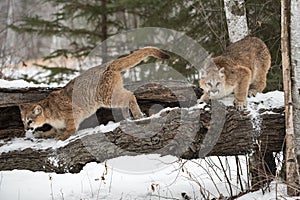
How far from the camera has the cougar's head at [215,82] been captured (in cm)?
621

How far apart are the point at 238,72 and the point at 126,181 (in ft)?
8.25

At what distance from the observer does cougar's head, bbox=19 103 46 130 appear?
6.38 metres

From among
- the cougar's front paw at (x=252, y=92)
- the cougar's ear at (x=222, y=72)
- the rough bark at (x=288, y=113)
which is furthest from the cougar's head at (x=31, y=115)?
the rough bark at (x=288, y=113)

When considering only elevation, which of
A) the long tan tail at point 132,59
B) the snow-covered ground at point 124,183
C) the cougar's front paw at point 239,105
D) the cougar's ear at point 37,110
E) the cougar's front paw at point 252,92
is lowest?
the snow-covered ground at point 124,183

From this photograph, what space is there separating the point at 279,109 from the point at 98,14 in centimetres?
818

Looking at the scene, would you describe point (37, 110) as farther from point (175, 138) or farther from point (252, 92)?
point (252, 92)

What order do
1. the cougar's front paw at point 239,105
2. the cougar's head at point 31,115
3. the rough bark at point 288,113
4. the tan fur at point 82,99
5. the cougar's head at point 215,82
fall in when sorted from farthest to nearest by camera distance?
the tan fur at point 82,99 → the cougar's head at point 31,115 → the cougar's head at point 215,82 → the cougar's front paw at point 239,105 → the rough bark at point 288,113

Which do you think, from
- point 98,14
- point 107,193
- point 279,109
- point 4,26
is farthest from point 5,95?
point 98,14

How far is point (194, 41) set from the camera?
31.7 feet

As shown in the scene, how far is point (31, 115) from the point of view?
6.37 metres

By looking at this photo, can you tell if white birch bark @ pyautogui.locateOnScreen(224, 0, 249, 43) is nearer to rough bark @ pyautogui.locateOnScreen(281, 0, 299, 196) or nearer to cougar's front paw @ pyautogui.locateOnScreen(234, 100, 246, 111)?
cougar's front paw @ pyautogui.locateOnScreen(234, 100, 246, 111)

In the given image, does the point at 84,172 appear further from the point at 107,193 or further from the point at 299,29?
the point at 299,29

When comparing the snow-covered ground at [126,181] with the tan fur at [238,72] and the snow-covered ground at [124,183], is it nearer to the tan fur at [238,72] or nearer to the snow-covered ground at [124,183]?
the snow-covered ground at [124,183]

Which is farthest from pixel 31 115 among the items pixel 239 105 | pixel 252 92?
pixel 252 92
